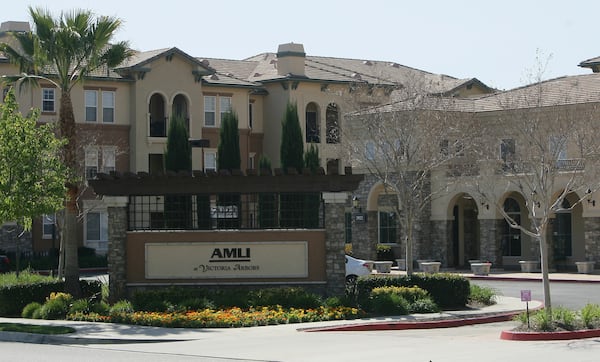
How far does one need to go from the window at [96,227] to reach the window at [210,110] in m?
7.74

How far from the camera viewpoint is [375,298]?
27.5m

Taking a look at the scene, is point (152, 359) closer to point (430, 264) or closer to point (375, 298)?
point (375, 298)

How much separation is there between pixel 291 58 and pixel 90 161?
43.6 feet

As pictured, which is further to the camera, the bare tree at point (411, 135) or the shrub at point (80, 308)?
the bare tree at point (411, 135)

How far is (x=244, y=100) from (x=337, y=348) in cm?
3936

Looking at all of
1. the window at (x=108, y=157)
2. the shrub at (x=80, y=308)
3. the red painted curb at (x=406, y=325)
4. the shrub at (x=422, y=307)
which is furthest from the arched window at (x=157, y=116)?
the red painted curb at (x=406, y=325)

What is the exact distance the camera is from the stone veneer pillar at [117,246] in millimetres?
28797

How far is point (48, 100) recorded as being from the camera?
173 feet

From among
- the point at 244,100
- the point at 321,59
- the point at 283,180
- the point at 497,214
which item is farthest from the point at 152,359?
the point at 321,59

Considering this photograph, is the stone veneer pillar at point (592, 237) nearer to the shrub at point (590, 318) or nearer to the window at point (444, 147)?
the window at point (444, 147)

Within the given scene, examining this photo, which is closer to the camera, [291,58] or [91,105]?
[91,105]

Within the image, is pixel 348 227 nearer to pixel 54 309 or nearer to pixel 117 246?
pixel 117 246

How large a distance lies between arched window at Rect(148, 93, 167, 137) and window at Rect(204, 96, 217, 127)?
2425 mm

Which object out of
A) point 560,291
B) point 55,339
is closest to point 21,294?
point 55,339
